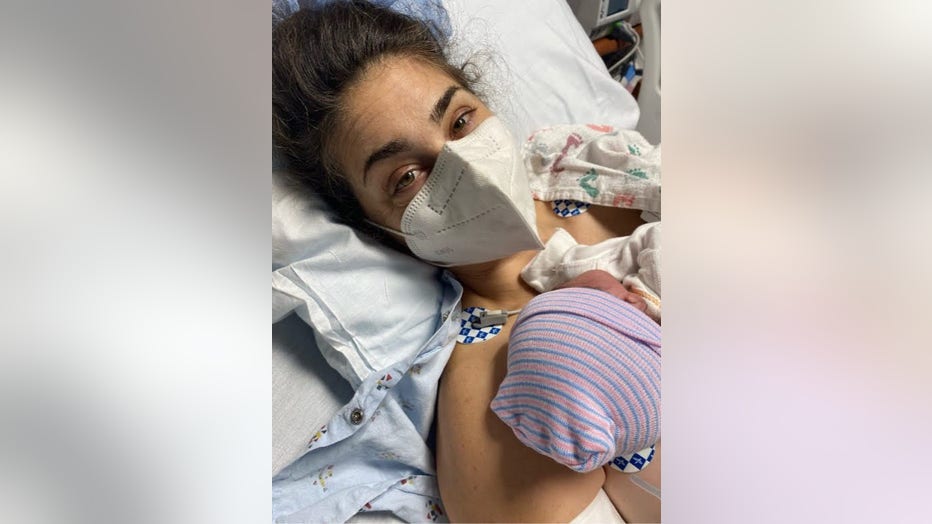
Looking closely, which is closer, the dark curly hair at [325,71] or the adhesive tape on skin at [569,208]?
the dark curly hair at [325,71]

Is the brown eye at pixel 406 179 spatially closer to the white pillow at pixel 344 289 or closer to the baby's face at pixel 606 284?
the white pillow at pixel 344 289

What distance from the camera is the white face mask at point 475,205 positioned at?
644 mm

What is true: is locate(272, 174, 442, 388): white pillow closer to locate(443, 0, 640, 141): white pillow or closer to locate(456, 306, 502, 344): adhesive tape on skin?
locate(456, 306, 502, 344): adhesive tape on skin

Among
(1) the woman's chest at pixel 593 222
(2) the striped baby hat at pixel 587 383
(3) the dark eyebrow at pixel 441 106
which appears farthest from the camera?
(1) the woman's chest at pixel 593 222

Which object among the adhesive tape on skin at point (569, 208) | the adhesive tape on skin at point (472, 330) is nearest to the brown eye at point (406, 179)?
the adhesive tape on skin at point (472, 330)

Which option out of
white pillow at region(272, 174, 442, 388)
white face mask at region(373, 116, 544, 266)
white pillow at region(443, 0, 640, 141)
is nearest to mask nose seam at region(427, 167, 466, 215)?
white face mask at region(373, 116, 544, 266)

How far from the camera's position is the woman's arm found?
2.04 feet

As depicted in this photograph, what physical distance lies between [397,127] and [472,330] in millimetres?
298

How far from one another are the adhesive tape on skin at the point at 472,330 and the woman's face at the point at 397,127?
180 mm

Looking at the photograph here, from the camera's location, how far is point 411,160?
2.15 feet

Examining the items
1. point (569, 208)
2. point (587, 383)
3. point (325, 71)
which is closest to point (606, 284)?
point (587, 383)

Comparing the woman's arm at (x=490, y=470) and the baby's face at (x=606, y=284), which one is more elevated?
the baby's face at (x=606, y=284)
